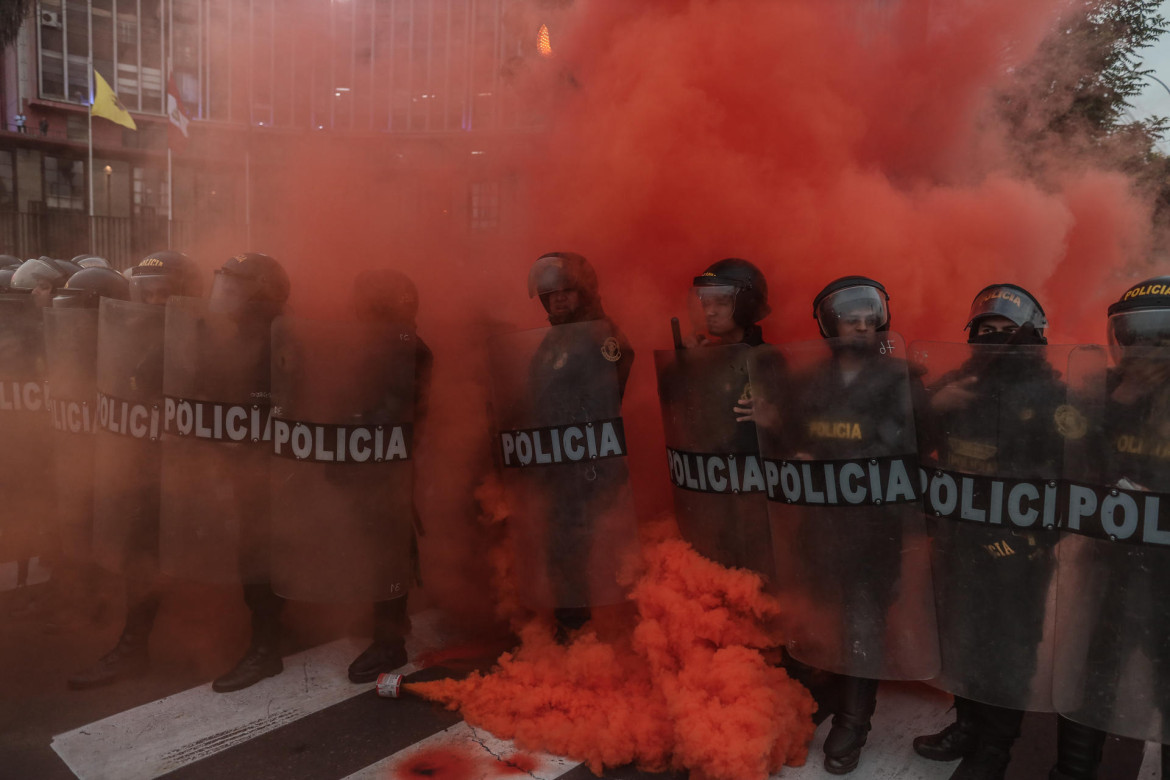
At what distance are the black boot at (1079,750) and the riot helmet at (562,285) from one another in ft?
8.79

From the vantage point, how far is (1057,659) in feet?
9.06

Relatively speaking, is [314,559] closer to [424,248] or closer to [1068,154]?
[424,248]

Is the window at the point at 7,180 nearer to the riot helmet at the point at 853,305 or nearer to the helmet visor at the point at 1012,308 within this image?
the riot helmet at the point at 853,305

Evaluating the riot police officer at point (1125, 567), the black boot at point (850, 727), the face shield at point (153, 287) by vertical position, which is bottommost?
the black boot at point (850, 727)

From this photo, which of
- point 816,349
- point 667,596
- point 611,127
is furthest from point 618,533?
point 611,127

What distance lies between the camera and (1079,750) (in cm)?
287

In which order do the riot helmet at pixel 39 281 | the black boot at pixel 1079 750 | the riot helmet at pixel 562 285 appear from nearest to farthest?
the black boot at pixel 1079 750 → the riot helmet at pixel 562 285 → the riot helmet at pixel 39 281

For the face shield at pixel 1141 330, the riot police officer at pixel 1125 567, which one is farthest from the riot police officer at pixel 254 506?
the face shield at pixel 1141 330

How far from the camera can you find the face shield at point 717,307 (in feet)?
12.3

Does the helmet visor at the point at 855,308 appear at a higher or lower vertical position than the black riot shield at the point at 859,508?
higher

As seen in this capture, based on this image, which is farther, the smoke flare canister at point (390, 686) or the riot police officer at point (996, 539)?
the smoke flare canister at point (390, 686)

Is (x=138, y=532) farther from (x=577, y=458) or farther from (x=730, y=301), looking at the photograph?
(x=730, y=301)

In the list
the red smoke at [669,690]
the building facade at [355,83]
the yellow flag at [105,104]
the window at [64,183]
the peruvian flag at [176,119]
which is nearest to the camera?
the red smoke at [669,690]

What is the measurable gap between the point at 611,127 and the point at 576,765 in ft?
12.7
